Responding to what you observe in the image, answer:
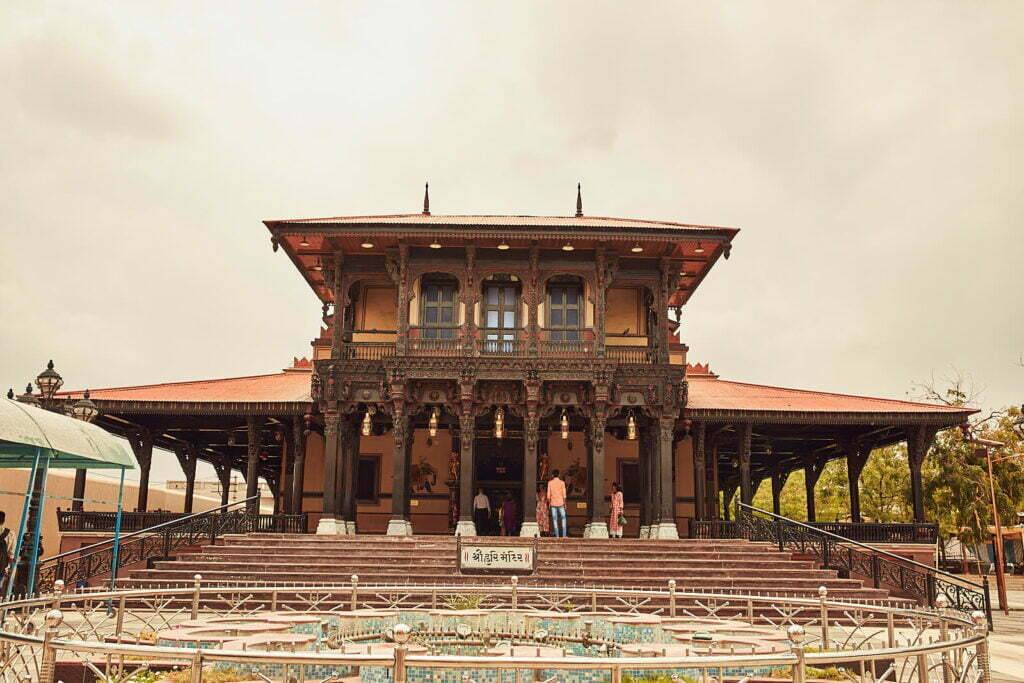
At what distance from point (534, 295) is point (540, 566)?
25.7 feet

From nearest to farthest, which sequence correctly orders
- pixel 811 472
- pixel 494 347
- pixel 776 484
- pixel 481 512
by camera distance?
1. pixel 494 347
2. pixel 481 512
3. pixel 811 472
4. pixel 776 484

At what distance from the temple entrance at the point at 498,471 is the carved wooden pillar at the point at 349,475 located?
377 cm

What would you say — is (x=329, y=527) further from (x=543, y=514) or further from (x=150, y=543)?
(x=543, y=514)

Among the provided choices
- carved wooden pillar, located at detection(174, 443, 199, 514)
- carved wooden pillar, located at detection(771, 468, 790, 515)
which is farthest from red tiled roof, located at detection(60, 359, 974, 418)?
carved wooden pillar, located at detection(771, 468, 790, 515)

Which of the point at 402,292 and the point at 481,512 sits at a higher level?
the point at 402,292

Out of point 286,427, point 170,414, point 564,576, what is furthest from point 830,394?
point 170,414

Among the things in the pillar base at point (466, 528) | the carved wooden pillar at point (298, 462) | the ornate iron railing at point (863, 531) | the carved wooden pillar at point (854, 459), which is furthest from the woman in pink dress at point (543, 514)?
the carved wooden pillar at point (854, 459)

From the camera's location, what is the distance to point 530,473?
22609 mm

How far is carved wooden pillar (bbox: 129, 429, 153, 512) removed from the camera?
26312mm

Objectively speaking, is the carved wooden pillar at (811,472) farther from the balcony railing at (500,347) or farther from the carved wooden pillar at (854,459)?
the balcony railing at (500,347)

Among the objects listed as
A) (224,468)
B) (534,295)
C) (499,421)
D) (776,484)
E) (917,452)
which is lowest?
(776,484)

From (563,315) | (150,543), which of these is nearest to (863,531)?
(563,315)

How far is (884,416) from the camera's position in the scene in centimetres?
2425

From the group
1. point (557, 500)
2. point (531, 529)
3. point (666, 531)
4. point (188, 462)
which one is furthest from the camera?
point (188, 462)
